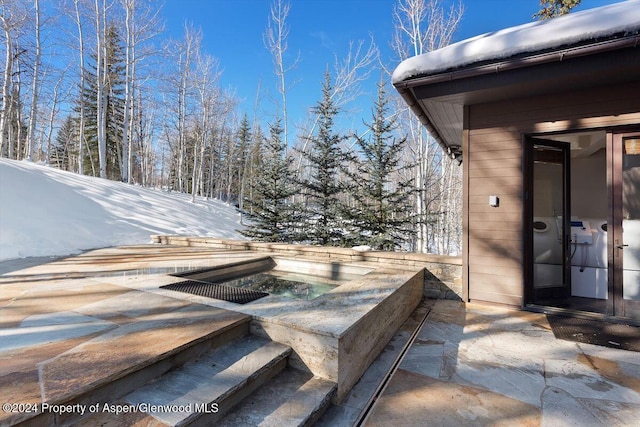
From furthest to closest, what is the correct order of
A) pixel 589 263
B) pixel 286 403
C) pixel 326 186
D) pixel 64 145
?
1. pixel 64 145
2. pixel 326 186
3. pixel 589 263
4. pixel 286 403

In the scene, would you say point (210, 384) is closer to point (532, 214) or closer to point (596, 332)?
point (596, 332)

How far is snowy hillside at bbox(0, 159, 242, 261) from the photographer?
617 centimetres

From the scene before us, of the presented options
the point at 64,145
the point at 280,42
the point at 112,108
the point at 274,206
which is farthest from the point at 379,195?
the point at 64,145

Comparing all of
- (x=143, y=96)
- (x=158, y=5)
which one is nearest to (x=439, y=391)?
(x=158, y=5)

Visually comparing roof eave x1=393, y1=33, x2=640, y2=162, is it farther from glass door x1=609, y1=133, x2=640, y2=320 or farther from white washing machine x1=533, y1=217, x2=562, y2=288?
white washing machine x1=533, y1=217, x2=562, y2=288

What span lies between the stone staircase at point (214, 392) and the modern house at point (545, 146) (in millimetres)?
2931

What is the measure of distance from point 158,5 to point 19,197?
38.2ft

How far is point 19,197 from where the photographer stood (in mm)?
7617

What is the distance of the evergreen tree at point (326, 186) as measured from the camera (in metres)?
9.24

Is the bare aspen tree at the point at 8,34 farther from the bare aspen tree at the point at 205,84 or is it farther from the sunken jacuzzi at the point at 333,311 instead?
the sunken jacuzzi at the point at 333,311

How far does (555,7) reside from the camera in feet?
30.2

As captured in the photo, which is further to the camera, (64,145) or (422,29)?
(64,145)

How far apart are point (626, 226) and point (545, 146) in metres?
1.24

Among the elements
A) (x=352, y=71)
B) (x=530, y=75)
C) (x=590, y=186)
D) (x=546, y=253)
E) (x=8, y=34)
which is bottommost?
(x=546, y=253)
